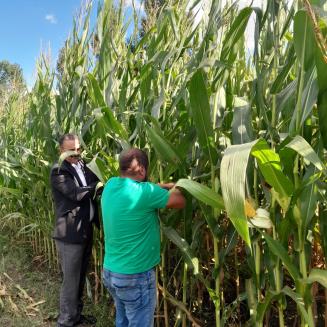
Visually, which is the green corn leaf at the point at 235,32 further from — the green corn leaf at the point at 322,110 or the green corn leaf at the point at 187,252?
the green corn leaf at the point at 187,252

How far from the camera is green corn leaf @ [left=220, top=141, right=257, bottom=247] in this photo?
97 cm

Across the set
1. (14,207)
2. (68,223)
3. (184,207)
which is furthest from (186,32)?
(14,207)

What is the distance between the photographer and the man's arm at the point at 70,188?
2.69m

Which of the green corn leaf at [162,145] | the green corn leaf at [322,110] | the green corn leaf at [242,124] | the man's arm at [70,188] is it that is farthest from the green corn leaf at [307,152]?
the man's arm at [70,188]

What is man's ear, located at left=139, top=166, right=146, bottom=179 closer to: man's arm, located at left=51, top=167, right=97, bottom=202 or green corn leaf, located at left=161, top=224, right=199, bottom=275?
green corn leaf, located at left=161, top=224, right=199, bottom=275

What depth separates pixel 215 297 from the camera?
71.4 inches

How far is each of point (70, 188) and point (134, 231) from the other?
36.9 inches

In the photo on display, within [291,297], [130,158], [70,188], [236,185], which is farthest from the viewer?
[70,188]

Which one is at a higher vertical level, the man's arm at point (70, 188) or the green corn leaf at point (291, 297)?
the man's arm at point (70, 188)

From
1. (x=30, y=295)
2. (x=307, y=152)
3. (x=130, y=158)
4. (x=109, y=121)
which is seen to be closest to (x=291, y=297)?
(x=307, y=152)

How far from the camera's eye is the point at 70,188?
2695 millimetres

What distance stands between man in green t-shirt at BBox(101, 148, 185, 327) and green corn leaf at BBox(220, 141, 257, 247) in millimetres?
778

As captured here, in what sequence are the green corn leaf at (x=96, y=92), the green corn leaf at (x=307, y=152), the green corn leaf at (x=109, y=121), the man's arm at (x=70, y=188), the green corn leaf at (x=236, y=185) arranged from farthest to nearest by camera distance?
the man's arm at (x=70, y=188)
the green corn leaf at (x=96, y=92)
the green corn leaf at (x=109, y=121)
the green corn leaf at (x=307, y=152)
the green corn leaf at (x=236, y=185)

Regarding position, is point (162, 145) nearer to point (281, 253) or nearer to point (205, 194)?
point (205, 194)
